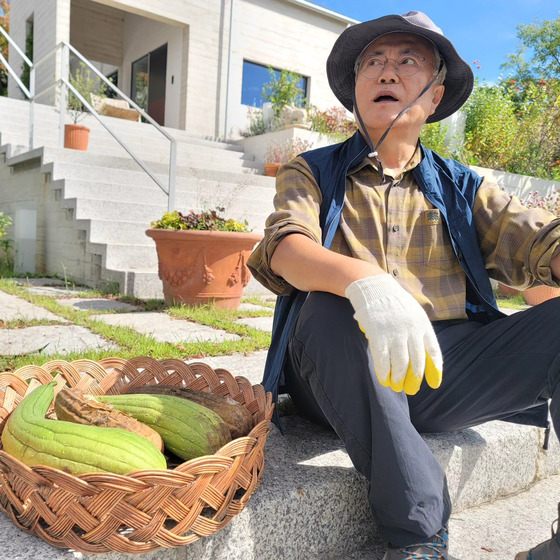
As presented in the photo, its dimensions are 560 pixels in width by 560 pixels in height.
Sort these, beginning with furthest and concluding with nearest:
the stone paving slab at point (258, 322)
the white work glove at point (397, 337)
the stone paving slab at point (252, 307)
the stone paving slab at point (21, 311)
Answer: the stone paving slab at point (252, 307) < the stone paving slab at point (258, 322) < the stone paving slab at point (21, 311) < the white work glove at point (397, 337)

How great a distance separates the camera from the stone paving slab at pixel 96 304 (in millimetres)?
3553

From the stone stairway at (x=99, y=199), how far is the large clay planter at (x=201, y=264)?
0.56 meters

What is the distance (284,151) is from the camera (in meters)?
8.20

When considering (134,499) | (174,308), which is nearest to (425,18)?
(134,499)

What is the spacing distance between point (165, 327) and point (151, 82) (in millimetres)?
11030

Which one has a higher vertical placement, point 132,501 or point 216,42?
point 216,42

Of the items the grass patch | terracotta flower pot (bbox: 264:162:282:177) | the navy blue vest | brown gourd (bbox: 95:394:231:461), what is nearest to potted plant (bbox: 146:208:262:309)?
the grass patch

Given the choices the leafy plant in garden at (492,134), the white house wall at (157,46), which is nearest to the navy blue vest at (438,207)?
the leafy plant in garden at (492,134)

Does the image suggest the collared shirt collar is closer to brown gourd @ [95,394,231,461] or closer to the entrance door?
brown gourd @ [95,394,231,461]

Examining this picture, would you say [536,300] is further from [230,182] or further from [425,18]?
[230,182]

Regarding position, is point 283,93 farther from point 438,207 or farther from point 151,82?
point 438,207

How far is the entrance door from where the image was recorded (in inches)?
480

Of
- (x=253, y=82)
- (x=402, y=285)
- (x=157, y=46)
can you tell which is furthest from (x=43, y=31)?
(x=402, y=285)

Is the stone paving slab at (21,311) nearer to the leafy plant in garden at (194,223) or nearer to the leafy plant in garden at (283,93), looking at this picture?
the leafy plant in garden at (194,223)
